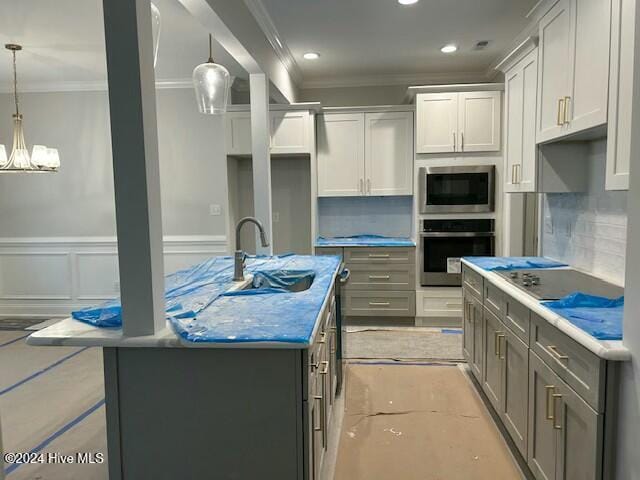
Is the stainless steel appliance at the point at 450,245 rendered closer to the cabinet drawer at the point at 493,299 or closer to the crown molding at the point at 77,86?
the cabinet drawer at the point at 493,299

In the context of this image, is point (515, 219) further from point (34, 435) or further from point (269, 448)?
point (34, 435)

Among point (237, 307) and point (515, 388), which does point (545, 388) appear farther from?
point (237, 307)

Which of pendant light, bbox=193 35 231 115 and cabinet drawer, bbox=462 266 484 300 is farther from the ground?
pendant light, bbox=193 35 231 115

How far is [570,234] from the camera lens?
3002 millimetres

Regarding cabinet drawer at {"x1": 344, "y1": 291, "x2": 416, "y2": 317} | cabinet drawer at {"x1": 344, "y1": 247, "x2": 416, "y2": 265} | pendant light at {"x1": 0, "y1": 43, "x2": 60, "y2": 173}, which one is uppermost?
pendant light at {"x1": 0, "y1": 43, "x2": 60, "y2": 173}

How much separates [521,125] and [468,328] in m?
1.45

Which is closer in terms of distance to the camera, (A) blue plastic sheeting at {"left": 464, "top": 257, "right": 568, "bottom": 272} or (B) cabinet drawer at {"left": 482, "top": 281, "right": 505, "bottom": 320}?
(B) cabinet drawer at {"left": 482, "top": 281, "right": 505, "bottom": 320}

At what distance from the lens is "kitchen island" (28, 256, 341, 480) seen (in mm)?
1538

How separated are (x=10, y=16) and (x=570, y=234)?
4.06m

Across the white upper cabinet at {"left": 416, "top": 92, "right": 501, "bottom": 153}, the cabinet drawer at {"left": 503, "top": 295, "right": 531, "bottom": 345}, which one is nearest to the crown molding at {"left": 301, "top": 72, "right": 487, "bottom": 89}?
the white upper cabinet at {"left": 416, "top": 92, "right": 501, "bottom": 153}

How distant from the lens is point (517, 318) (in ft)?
7.35

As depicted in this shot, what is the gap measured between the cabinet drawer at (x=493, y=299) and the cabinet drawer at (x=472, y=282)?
9cm

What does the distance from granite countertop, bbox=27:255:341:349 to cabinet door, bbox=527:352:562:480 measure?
3.14 feet

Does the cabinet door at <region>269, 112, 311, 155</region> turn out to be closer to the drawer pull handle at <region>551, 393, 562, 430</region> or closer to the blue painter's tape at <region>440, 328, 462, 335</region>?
the blue painter's tape at <region>440, 328, 462, 335</region>
